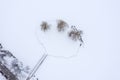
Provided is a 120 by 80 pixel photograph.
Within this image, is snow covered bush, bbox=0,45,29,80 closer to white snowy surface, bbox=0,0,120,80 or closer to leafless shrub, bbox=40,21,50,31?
white snowy surface, bbox=0,0,120,80

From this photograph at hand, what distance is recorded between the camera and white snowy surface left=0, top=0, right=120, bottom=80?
3818 mm

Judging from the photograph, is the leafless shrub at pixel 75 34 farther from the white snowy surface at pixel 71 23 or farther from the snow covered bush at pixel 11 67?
the snow covered bush at pixel 11 67

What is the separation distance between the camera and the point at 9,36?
395 cm

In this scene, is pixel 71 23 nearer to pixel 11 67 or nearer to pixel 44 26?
pixel 44 26

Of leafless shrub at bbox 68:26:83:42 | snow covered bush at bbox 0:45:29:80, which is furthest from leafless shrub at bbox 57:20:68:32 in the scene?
snow covered bush at bbox 0:45:29:80

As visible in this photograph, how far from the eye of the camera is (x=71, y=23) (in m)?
4.09

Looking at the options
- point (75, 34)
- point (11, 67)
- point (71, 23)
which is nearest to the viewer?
point (11, 67)

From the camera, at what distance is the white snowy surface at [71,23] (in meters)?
3.82

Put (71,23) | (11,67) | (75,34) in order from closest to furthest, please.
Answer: (11,67)
(75,34)
(71,23)

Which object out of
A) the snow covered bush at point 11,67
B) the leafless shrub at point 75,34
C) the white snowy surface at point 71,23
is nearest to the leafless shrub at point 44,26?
the white snowy surface at point 71,23

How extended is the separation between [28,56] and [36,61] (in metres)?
0.14

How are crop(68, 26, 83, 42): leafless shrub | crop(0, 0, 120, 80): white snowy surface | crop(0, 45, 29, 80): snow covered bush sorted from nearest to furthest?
crop(0, 45, 29, 80): snow covered bush, crop(0, 0, 120, 80): white snowy surface, crop(68, 26, 83, 42): leafless shrub

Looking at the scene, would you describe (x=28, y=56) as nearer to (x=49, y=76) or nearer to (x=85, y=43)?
(x=49, y=76)

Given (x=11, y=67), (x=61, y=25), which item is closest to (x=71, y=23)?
(x=61, y=25)
